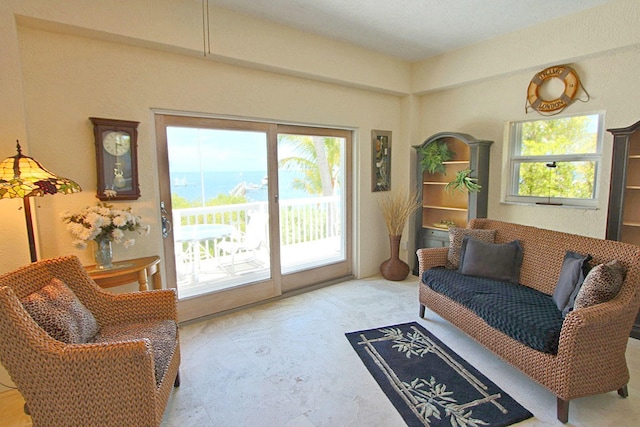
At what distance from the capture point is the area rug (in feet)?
6.35

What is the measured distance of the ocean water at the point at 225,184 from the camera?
311 cm

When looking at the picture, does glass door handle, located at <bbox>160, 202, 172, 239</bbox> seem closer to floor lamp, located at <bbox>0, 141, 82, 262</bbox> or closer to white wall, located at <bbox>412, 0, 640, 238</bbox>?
floor lamp, located at <bbox>0, 141, 82, 262</bbox>

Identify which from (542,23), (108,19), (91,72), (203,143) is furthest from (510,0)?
(91,72)

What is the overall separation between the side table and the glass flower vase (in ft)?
0.15

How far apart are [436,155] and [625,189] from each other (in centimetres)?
185

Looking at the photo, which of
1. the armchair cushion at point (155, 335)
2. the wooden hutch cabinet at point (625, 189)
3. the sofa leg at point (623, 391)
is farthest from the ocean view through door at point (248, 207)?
the sofa leg at point (623, 391)

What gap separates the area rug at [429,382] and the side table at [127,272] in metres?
1.74

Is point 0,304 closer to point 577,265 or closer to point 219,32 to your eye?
point 219,32

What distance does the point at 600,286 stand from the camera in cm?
191

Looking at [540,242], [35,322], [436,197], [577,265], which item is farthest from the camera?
[436,197]

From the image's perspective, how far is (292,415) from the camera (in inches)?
77.4

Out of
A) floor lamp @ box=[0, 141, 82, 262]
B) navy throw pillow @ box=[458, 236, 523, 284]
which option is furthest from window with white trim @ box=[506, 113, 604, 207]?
floor lamp @ box=[0, 141, 82, 262]

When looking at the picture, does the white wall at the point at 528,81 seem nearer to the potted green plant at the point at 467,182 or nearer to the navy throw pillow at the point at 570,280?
the potted green plant at the point at 467,182

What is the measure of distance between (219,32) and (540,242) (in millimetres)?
3256
